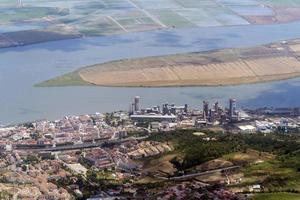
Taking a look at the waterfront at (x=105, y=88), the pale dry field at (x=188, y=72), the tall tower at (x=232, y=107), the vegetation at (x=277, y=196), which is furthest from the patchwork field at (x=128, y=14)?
the vegetation at (x=277, y=196)

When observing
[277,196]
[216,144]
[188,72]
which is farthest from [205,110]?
[277,196]

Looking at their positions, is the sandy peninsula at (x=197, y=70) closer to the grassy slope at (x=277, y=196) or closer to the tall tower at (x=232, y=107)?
the tall tower at (x=232, y=107)

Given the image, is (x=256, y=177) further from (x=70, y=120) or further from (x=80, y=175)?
(x=70, y=120)

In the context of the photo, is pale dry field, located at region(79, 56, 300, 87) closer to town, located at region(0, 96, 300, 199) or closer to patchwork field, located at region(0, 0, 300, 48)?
town, located at region(0, 96, 300, 199)

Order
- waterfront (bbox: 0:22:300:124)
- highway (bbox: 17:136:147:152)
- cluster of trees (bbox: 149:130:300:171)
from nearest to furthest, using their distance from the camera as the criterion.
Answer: cluster of trees (bbox: 149:130:300:171)
highway (bbox: 17:136:147:152)
waterfront (bbox: 0:22:300:124)

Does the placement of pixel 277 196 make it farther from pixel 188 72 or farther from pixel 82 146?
pixel 188 72

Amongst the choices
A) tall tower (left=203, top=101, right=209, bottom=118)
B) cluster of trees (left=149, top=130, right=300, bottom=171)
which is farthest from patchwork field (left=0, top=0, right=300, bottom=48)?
cluster of trees (left=149, top=130, right=300, bottom=171)
